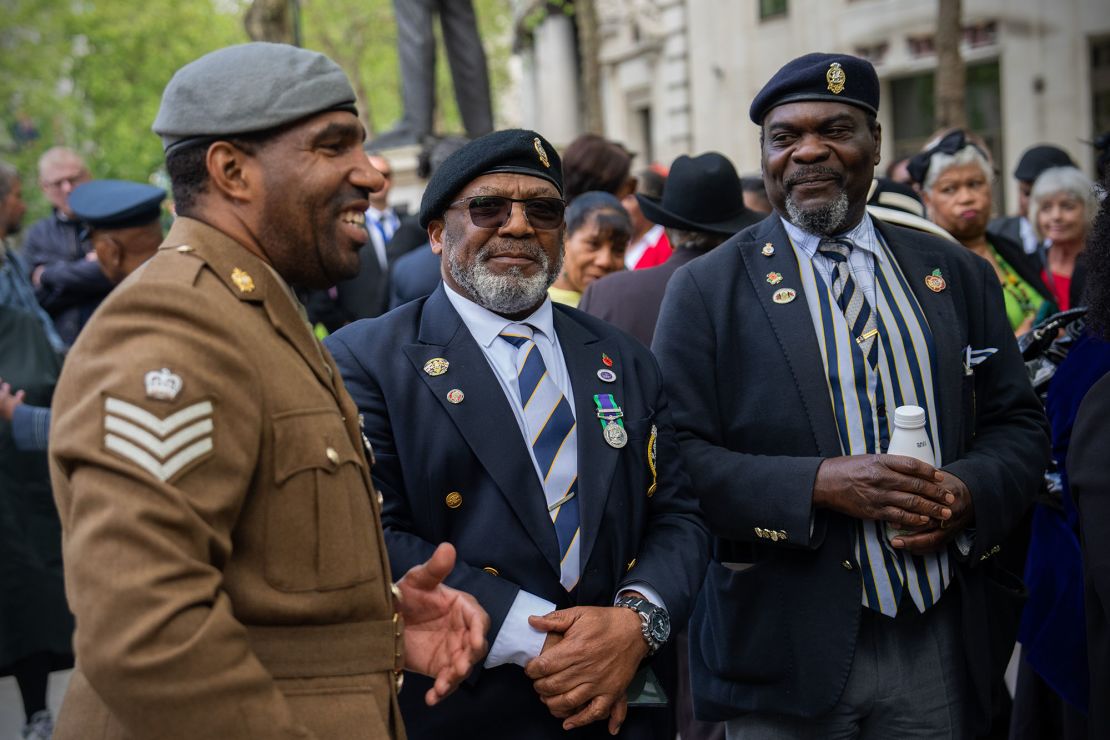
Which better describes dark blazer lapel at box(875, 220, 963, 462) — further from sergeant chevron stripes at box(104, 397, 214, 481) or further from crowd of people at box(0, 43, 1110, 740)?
sergeant chevron stripes at box(104, 397, 214, 481)

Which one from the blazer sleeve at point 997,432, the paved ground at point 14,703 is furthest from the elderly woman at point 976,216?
the paved ground at point 14,703

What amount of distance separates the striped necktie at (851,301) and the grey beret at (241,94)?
169 cm

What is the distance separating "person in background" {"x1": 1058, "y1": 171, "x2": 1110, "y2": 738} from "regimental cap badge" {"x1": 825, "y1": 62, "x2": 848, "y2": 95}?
32.2 inches

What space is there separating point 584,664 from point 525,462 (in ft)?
1.62

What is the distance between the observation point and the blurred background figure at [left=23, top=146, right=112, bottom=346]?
6.52 m

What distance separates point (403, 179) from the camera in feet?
36.8

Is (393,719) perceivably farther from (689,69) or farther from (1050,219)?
(689,69)

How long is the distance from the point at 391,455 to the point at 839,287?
4.46 feet

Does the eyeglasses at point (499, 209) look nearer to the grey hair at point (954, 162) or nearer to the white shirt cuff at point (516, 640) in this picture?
the white shirt cuff at point (516, 640)

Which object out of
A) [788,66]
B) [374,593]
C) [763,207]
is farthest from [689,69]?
[374,593]

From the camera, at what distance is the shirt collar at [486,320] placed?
3094 mm

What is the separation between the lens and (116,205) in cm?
545

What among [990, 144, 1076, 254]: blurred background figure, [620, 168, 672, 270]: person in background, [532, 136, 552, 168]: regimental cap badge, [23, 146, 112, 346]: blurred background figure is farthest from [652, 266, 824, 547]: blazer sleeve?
[990, 144, 1076, 254]: blurred background figure

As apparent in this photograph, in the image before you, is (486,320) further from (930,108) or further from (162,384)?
(930,108)
